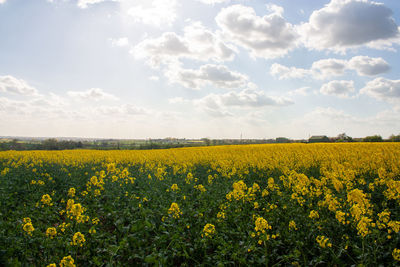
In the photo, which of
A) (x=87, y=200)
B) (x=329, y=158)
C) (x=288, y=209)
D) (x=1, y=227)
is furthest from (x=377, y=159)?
(x=1, y=227)

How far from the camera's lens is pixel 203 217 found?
603 cm

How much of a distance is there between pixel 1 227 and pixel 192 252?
461 cm

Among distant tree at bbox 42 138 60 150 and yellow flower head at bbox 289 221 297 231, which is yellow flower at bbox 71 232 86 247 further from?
distant tree at bbox 42 138 60 150

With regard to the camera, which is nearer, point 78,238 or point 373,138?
point 78,238

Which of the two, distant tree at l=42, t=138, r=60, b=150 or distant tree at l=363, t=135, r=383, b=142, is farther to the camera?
distant tree at l=42, t=138, r=60, b=150

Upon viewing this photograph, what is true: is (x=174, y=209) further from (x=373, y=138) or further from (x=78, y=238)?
(x=373, y=138)

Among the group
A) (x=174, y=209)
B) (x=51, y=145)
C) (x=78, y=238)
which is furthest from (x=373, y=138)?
(x=51, y=145)

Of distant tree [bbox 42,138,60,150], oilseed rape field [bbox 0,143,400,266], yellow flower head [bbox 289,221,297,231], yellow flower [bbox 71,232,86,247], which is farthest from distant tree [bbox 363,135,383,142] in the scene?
distant tree [bbox 42,138,60,150]

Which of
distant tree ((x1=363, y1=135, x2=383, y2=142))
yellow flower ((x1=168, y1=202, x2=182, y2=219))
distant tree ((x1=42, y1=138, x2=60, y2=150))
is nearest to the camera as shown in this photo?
yellow flower ((x1=168, y1=202, x2=182, y2=219))

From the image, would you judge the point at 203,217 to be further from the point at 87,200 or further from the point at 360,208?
the point at 87,200

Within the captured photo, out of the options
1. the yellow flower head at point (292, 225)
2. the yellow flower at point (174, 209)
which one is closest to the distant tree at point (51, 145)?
the yellow flower at point (174, 209)

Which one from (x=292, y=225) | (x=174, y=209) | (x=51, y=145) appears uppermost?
(x=51, y=145)

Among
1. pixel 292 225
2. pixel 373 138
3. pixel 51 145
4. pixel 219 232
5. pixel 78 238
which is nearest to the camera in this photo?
pixel 78 238

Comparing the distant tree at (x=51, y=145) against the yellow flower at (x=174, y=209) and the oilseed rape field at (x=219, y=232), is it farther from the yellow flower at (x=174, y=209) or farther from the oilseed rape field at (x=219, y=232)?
the yellow flower at (x=174, y=209)
